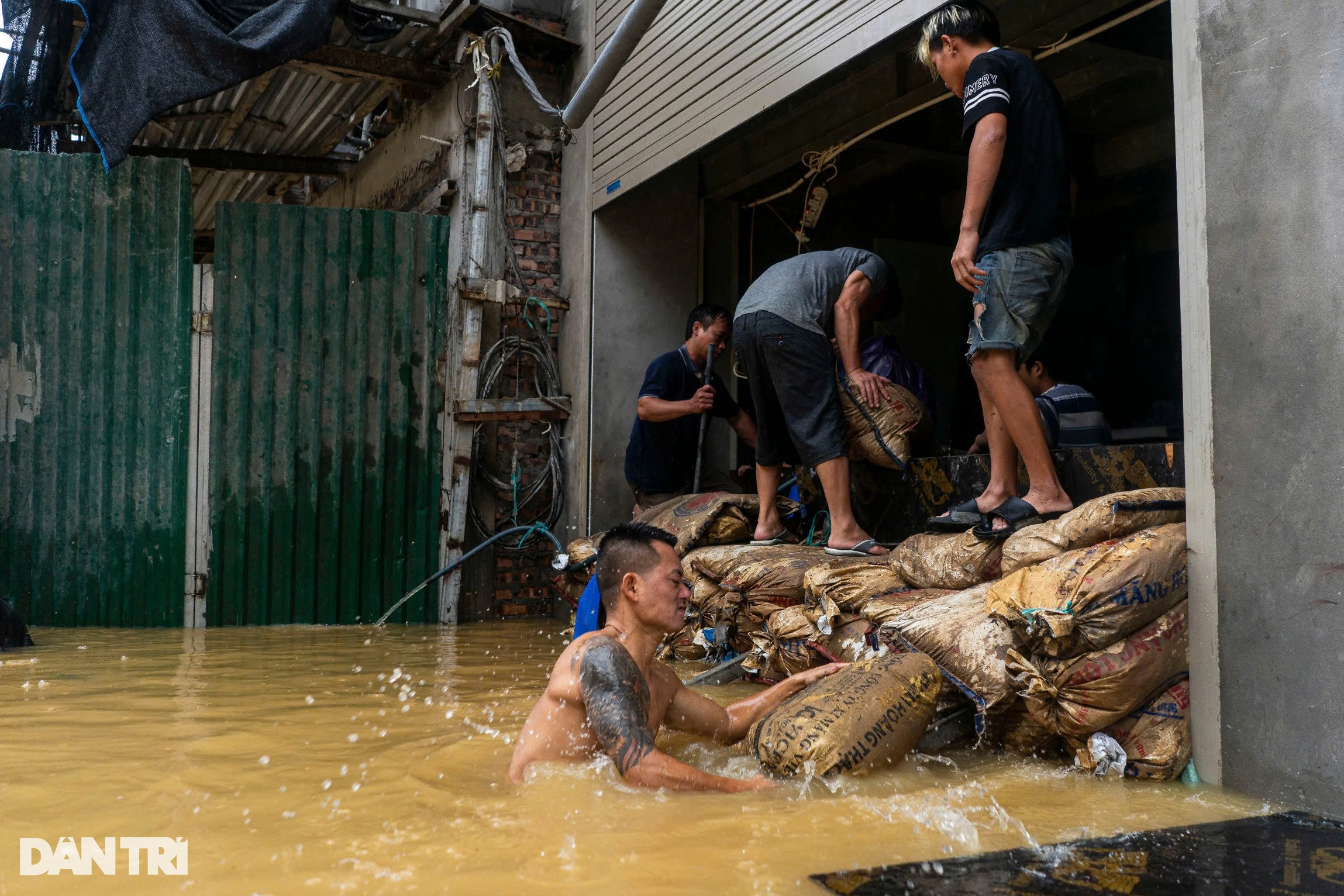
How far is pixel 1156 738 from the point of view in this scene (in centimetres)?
291

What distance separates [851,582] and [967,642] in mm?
912

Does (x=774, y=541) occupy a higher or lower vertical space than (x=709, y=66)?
lower

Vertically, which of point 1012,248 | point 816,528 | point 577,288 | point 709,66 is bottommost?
point 816,528

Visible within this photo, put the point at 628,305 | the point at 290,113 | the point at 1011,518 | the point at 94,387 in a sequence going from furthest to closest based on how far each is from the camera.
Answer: the point at 290,113 → the point at 628,305 → the point at 94,387 → the point at 1011,518

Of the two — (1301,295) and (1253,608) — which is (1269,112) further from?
(1253,608)

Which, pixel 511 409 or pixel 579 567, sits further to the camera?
pixel 511 409

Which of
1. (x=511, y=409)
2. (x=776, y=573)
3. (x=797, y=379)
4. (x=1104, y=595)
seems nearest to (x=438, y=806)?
(x=1104, y=595)

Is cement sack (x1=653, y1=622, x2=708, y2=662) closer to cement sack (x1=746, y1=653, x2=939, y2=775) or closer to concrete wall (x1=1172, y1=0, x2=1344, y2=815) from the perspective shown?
cement sack (x1=746, y1=653, x2=939, y2=775)

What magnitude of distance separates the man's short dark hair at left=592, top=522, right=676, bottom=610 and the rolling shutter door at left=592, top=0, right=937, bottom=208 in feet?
8.79

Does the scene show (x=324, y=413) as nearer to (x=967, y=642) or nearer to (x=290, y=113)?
(x=290, y=113)

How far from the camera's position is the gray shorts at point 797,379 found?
189 inches

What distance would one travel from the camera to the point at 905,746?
307 cm

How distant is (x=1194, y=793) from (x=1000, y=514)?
1.14 metres

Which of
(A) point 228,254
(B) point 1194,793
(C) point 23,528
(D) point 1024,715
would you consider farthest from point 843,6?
(C) point 23,528
